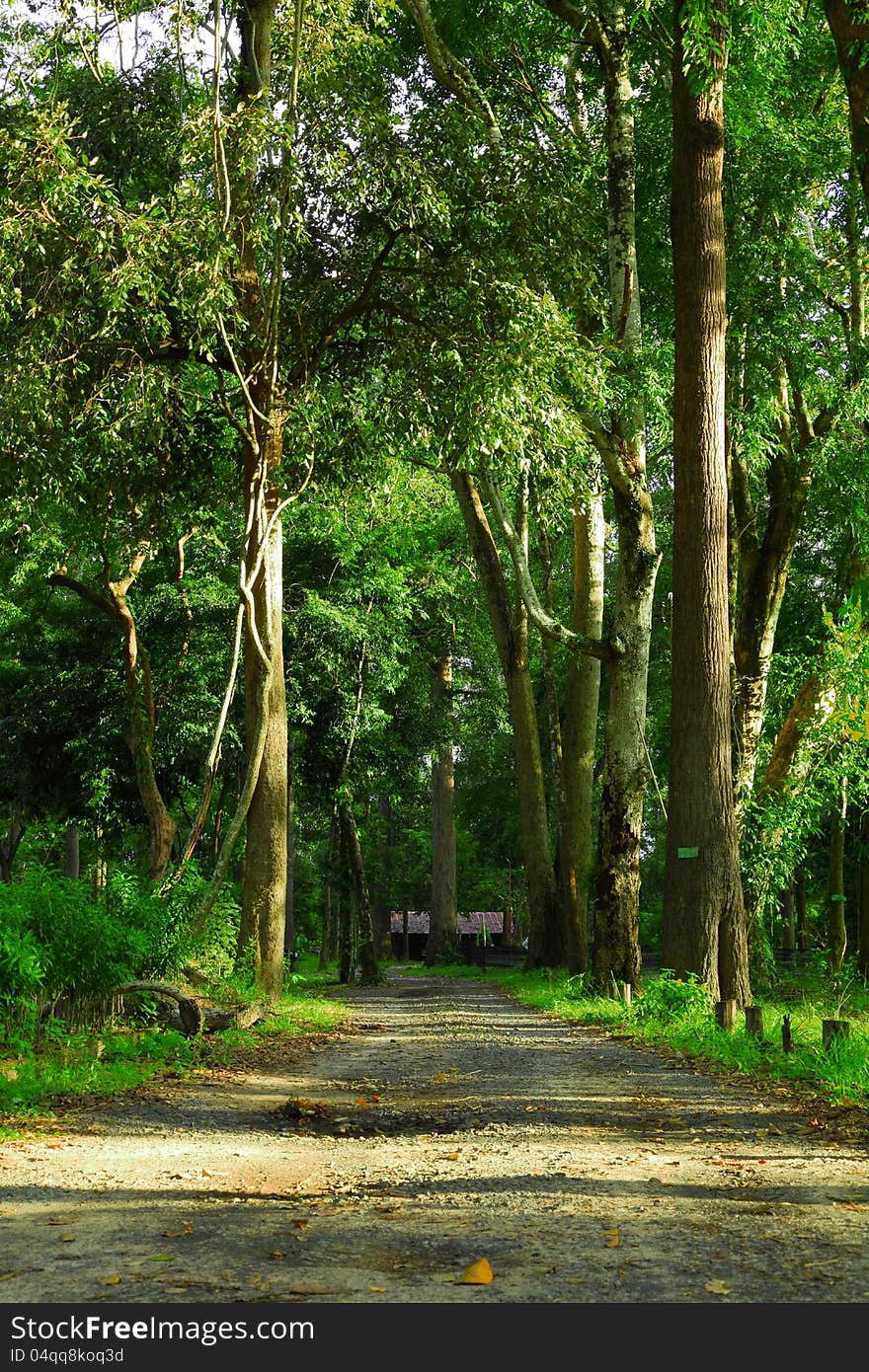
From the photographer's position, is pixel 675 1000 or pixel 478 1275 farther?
pixel 675 1000

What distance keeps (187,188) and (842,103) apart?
10221 mm

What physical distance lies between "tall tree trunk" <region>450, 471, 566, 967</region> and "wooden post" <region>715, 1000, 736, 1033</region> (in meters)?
12.6

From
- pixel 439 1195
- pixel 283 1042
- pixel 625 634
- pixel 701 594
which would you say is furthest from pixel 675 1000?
pixel 439 1195

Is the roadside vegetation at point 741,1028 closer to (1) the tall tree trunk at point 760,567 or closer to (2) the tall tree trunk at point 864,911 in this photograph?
(1) the tall tree trunk at point 760,567

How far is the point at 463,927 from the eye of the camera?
76.3 metres

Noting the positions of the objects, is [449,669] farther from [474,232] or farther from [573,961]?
[474,232]

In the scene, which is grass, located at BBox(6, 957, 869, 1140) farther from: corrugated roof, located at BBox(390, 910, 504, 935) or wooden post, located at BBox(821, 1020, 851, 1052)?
corrugated roof, located at BBox(390, 910, 504, 935)

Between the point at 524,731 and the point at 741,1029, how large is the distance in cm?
1315

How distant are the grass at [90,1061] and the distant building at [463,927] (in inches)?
1816

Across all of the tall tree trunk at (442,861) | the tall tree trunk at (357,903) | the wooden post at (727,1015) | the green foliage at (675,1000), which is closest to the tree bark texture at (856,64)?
the wooden post at (727,1015)

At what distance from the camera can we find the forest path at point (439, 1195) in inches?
144

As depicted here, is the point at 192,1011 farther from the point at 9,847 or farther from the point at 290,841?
the point at 9,847

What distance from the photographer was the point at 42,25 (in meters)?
14.1

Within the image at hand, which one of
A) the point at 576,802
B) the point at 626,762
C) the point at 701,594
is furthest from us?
the point at 576,802
